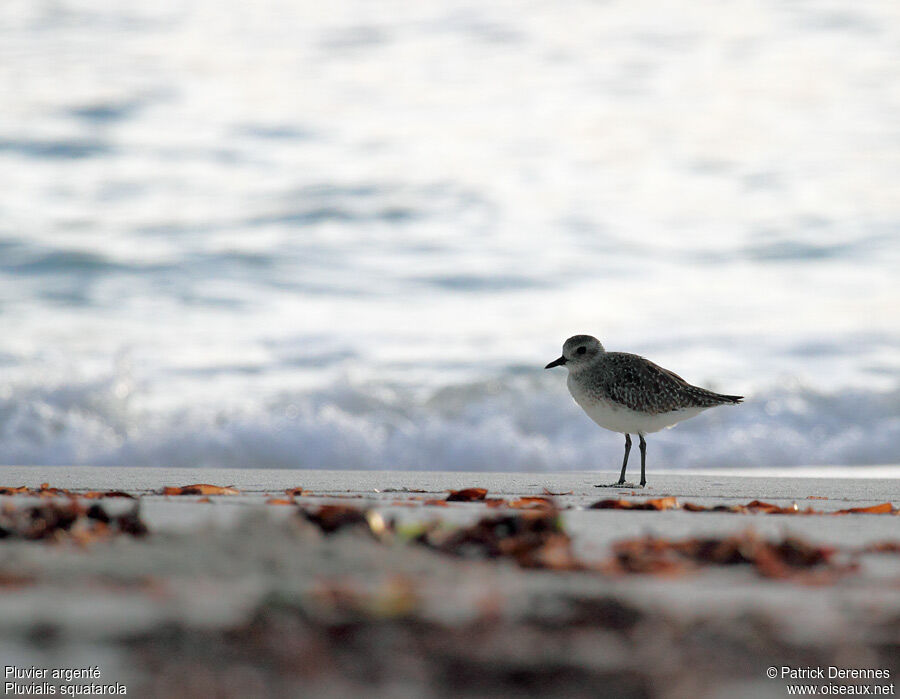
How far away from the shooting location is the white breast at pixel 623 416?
25.6 ft

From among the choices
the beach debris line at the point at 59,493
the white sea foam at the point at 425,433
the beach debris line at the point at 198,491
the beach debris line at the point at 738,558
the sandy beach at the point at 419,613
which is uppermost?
the white sea foam at the point at 425,433

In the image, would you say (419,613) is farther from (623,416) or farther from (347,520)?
(623,416)

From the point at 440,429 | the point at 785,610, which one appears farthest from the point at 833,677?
the point at 440,429

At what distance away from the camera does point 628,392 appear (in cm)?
782

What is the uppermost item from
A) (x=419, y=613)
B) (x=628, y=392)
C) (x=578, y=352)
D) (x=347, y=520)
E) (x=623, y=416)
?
(x=578, y=352)

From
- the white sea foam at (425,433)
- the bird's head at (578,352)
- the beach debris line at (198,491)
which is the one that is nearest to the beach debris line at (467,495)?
the beach debris line at (198,491)

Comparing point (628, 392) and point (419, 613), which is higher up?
point (628, 392)

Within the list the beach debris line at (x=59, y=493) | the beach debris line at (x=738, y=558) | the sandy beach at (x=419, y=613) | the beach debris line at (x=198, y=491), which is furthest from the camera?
the beach debris line at (x=198, y=491)

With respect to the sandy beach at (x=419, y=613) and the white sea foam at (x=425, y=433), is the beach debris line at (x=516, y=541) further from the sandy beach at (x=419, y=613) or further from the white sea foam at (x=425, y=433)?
the white sea foam at (x=425, y=433)

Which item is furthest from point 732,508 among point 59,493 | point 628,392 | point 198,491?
point 628,392

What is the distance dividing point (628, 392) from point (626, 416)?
17 cm

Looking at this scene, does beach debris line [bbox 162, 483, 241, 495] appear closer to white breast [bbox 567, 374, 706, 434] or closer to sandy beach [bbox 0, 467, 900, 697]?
sandy beach [bbox 0, 467, 900, 697]

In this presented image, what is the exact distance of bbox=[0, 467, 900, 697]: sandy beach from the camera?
1.79m

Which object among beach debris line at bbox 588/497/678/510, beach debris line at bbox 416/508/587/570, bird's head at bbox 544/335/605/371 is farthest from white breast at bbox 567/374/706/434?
beach debris line at bbox 416/508/587/570
